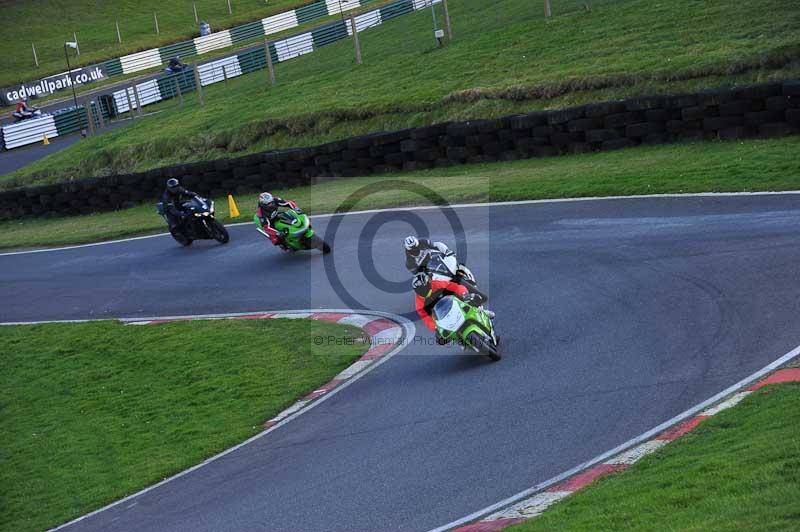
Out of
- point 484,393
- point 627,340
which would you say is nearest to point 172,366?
point 484,393

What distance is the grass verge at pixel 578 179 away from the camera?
1642 centimetres

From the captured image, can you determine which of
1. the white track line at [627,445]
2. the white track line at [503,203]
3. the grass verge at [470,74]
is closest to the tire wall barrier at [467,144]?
the grass verge at [470,74]

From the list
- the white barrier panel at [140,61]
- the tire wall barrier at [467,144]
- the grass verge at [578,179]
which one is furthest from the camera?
the white barrier panel at [140,61]

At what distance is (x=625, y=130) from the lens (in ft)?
66.1

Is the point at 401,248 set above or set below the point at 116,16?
below

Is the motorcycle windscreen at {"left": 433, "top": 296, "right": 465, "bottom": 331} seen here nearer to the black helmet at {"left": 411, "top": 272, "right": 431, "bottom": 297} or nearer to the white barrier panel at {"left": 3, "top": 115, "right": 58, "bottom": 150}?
the black helmet at {"left": 411, "top": 272, "right": 431, "bottom": 297}

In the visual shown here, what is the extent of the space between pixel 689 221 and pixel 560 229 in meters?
2.25

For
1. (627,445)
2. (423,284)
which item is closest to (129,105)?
(423,284)

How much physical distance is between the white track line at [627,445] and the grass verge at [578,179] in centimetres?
648

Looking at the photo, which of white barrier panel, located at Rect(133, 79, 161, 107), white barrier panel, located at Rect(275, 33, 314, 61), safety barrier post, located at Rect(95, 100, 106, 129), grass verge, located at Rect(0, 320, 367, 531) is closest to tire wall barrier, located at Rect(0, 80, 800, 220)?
grass verge, located at Rect(0, 320, 367, 531)

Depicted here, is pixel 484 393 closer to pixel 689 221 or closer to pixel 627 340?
pixel 627 340

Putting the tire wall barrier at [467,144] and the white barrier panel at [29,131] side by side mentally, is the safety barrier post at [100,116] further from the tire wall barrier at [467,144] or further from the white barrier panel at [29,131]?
the tire wall barrier at [467,144]

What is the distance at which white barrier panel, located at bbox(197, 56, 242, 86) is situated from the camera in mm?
45250

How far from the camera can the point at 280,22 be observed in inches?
2163
